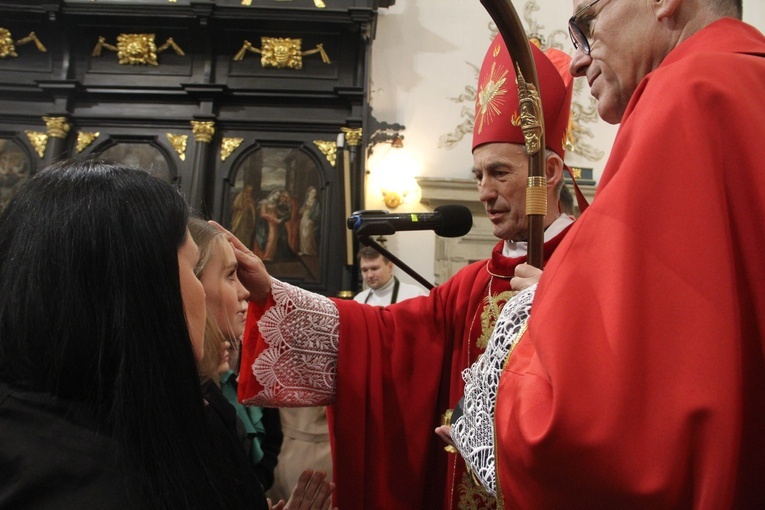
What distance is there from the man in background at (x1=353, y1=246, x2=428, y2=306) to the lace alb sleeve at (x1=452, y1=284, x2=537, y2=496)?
165 inches

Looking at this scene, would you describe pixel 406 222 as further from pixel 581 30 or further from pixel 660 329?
pixel 660 329

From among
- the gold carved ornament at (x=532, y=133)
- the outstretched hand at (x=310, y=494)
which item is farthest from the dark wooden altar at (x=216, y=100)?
the gold carved ornament at (x=532, y=133)

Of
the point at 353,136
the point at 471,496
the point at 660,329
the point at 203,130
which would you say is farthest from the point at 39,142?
the point at 660,329

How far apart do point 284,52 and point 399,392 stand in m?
5.31

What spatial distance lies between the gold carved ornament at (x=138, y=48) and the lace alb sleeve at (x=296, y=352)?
5547 mm

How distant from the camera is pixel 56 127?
6.62 meters

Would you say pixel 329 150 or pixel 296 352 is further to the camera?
pixel 329 150

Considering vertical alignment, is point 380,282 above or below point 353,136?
below

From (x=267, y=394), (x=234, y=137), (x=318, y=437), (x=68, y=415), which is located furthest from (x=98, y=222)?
Result: (x=234, y=137)

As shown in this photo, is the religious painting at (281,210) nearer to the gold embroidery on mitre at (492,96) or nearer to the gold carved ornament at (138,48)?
the gold carved ornament at (138,48)

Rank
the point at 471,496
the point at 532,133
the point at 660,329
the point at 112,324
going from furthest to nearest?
the point at 471,496
the point at 532,133
the point at 112,324
the point at 660,329

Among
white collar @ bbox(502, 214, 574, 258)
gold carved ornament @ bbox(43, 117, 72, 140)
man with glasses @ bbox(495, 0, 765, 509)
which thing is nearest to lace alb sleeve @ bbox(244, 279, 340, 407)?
white collar @ bbox(502, 214, 574, 258)

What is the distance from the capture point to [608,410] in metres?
0.77

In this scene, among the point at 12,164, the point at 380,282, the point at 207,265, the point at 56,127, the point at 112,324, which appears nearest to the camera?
the point at 112,324
